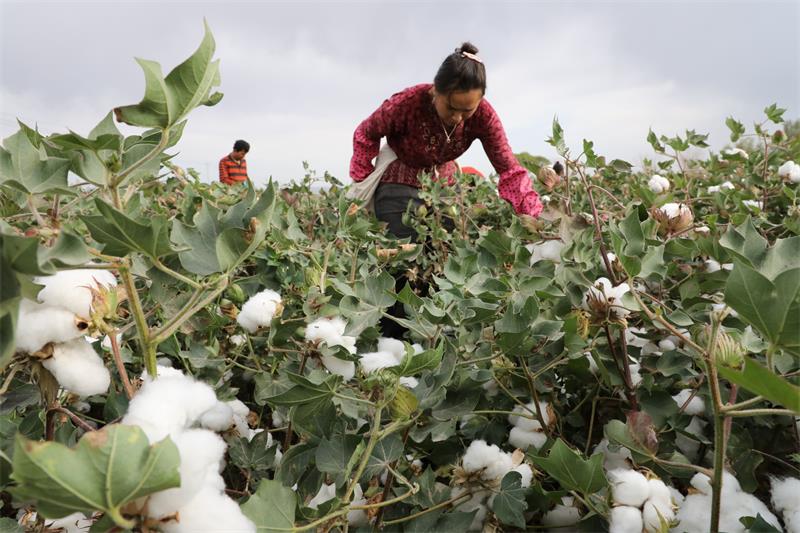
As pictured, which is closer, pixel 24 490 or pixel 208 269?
pixel 24 490

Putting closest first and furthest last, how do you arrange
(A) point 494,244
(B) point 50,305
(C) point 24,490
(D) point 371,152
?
(C) point 24,490
(B) point 50,305
(A) point 494,244
(D) point 371,152

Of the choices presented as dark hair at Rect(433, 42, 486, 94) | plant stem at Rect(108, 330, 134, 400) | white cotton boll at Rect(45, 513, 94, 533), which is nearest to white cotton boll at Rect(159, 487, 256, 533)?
plant stem at Rect(108, 330, 134, 400)

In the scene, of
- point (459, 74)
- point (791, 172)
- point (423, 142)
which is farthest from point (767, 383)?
point (423, 142)

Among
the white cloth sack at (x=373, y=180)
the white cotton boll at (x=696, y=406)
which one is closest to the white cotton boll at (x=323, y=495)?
the white cotton boll at (x=696, y=406)

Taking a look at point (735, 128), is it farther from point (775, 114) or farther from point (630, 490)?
point (630, 490)

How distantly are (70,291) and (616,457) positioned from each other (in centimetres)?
65

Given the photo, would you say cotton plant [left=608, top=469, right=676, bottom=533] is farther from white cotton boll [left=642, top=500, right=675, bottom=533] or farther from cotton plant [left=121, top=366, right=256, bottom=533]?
cotton plant [left=121, top=366, right=256, bottom=533]

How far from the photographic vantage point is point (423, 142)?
241 cm

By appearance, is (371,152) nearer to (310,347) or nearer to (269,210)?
(310,347)

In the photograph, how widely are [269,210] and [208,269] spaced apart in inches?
3.0

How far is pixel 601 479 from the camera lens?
56 cm

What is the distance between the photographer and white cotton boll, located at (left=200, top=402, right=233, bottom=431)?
0.70m

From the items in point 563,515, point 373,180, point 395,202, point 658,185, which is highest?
point 373,180

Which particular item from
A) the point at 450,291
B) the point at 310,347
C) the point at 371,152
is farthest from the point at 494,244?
the point at 371,152
